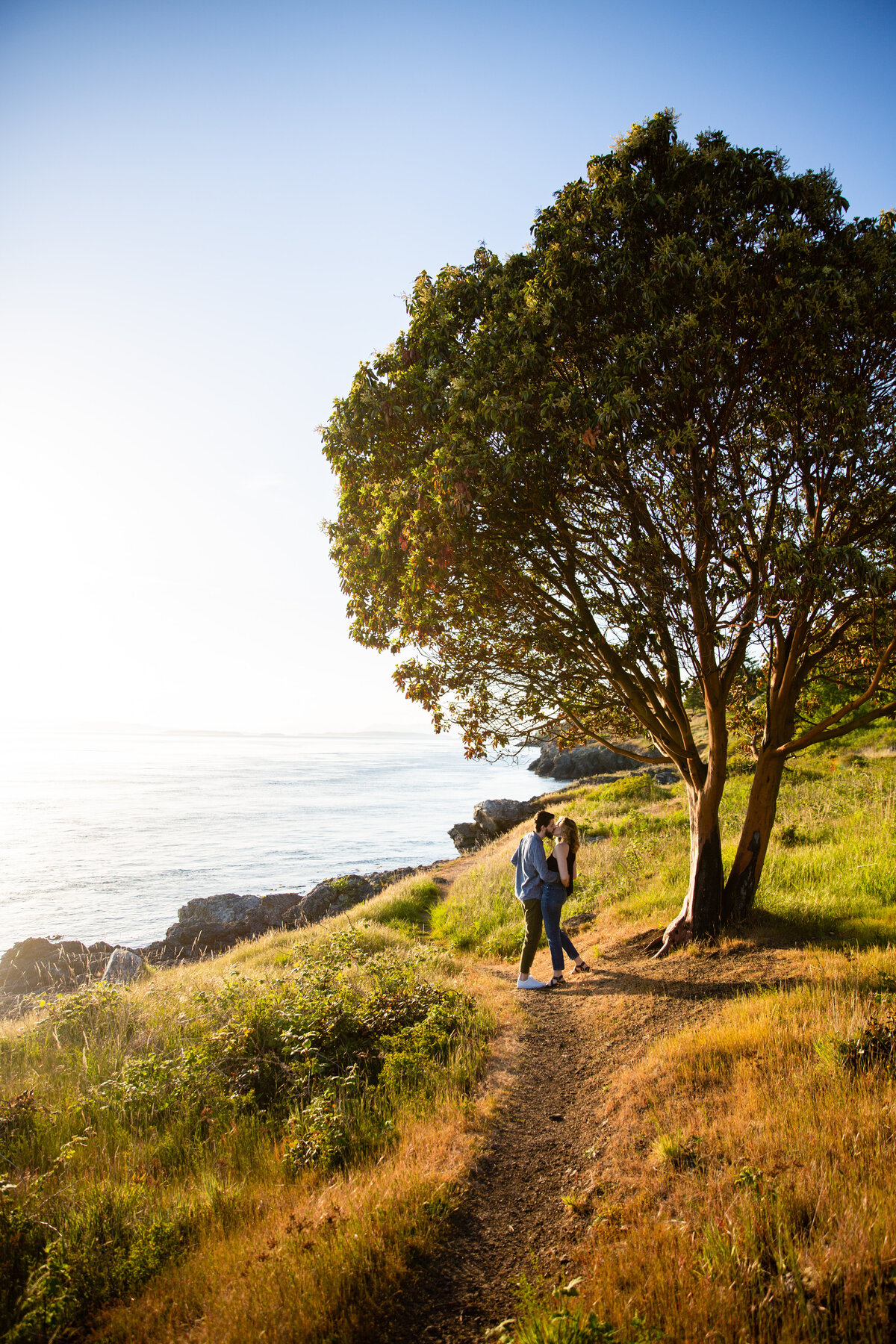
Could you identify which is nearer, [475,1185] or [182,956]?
[475,1185]

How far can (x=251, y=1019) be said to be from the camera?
7602 mm

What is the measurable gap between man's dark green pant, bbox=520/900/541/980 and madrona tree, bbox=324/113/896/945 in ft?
7.81

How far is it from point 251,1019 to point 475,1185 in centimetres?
396

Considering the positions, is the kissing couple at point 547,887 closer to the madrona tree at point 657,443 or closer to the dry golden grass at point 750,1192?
the madrona tree at point 657,443

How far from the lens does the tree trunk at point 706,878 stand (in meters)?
9.59

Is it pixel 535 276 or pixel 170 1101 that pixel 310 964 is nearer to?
pixel 170 1101

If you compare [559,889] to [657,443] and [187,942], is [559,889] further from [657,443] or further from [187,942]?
[187,942]

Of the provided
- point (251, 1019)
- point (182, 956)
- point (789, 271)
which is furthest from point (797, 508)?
point (182, 956)

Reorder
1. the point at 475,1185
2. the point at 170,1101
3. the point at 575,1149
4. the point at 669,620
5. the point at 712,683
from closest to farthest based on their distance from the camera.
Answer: the point at 475,1185, the point at 575,1149, the point at 170,1101, the point at 669,620, the point at 712,683

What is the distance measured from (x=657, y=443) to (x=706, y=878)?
6326mm

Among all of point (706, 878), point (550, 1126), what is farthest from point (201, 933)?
point (550, 1126)

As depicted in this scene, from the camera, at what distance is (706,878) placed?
9.64 metres

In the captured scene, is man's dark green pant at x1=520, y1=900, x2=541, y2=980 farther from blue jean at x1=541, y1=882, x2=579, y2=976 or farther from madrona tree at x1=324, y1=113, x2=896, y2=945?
madrona tree at x1=324, y1=113, x2=896, y2=945

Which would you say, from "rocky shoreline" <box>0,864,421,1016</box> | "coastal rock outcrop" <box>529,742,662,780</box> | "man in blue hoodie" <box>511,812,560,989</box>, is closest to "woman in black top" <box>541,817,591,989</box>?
"man in blue hoodie" <box>511,812,560,989</box>
